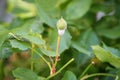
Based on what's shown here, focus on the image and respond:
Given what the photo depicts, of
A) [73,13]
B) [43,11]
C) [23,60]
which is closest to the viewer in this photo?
[43,11]

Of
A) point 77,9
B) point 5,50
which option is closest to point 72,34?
point 77,9

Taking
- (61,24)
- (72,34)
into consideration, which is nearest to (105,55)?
(61,24)

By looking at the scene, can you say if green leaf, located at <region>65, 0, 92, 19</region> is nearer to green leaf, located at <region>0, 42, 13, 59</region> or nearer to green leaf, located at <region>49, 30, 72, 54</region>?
green leaf, located at <region>49, 30, 72, 54</region>

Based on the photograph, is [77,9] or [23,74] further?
[77,9]

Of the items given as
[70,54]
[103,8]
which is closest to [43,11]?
[70,54]

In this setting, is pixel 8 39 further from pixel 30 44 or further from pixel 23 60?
pixel 23 60

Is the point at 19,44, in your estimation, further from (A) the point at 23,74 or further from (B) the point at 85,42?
(B) the point at 85,42

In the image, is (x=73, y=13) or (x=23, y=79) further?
(x=73, y=13)
